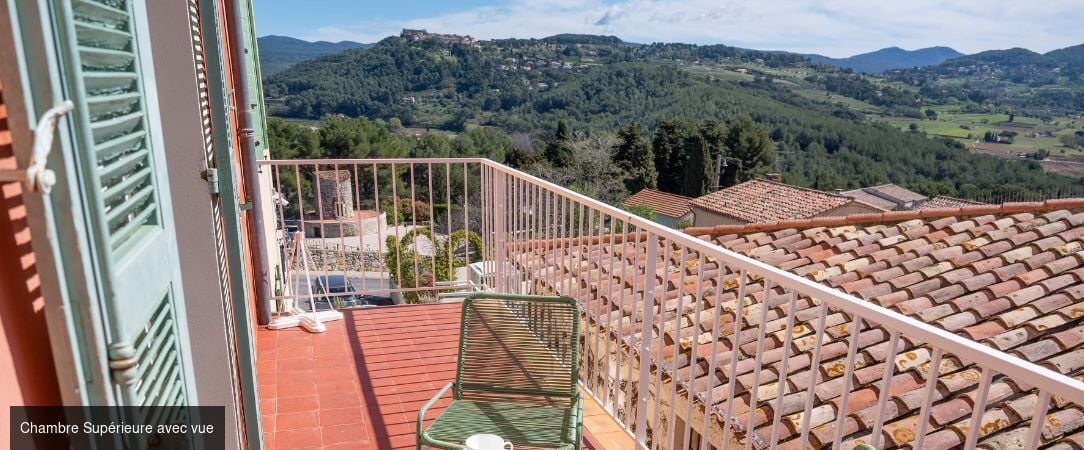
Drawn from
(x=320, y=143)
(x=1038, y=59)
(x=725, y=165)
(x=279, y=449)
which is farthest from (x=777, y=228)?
(x=1038, y=59)

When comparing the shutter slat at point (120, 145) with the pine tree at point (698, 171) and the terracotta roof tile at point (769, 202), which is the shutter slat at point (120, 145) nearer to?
the terracotta roof tile at point (769, 202)

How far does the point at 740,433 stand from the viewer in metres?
3.18

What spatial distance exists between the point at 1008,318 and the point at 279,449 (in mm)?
4432

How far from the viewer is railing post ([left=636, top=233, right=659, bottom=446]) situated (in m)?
2.43

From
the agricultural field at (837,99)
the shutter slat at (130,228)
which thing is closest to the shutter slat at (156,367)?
the shutter slat at (130,228)

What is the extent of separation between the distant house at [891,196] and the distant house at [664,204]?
11282 millimetres

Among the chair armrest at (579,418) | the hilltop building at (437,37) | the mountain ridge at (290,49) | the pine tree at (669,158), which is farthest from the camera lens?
the hilltop building at (437,37)

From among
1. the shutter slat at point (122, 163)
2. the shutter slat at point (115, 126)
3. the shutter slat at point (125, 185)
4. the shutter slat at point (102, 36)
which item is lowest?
the shutter slat at point (125, 185)

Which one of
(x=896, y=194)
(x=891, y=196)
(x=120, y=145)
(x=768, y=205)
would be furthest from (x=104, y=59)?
(x=896, y=194)

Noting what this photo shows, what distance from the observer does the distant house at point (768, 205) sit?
23312 millimetres

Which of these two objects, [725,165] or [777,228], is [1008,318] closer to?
[777,228]

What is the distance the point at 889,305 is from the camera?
445 centimetres

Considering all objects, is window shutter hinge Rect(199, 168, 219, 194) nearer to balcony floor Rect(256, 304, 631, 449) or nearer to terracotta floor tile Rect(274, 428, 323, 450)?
balcony floor Rect(256, 304, 631, 449)
